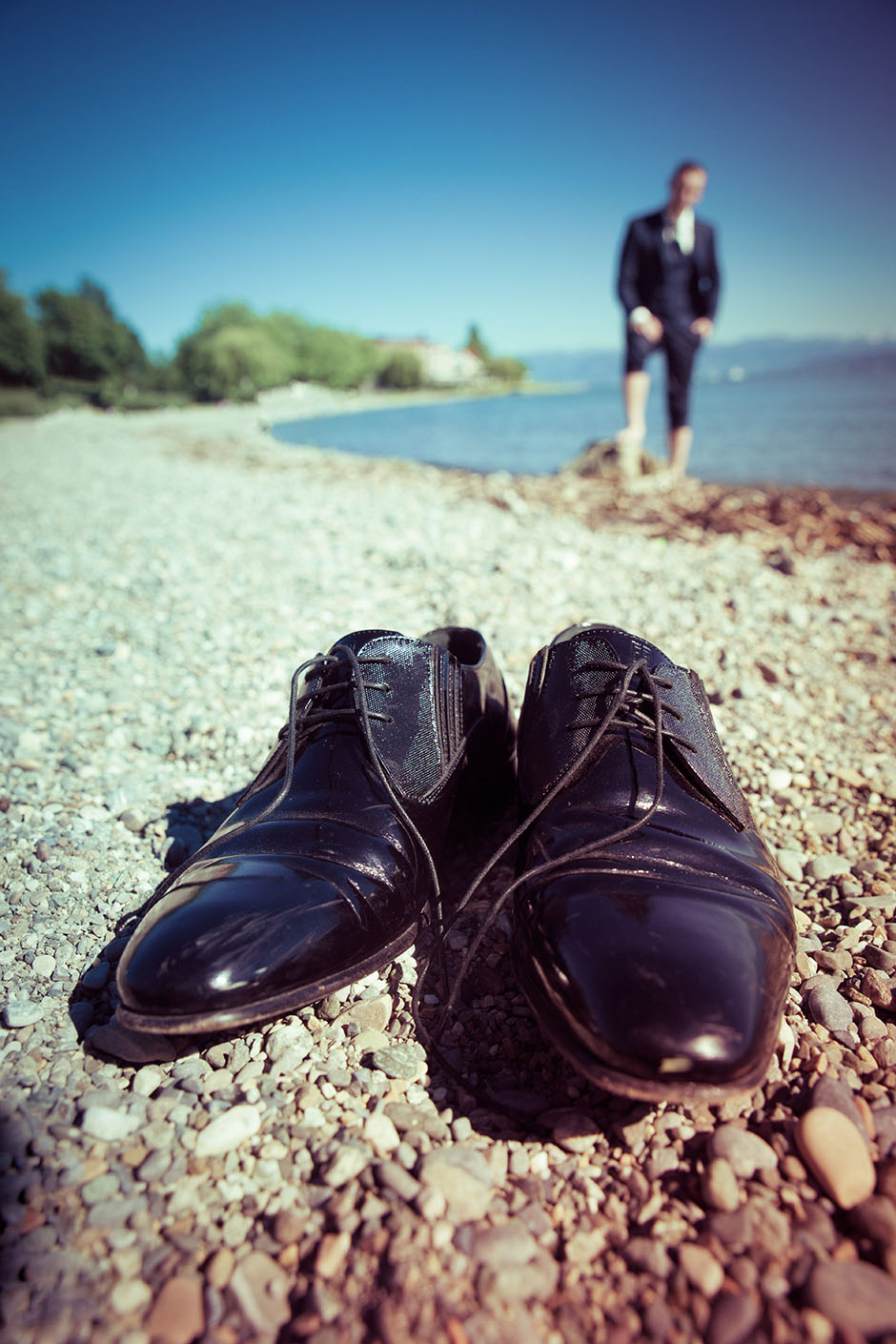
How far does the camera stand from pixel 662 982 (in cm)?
114

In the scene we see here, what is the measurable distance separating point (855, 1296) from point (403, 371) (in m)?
81.7

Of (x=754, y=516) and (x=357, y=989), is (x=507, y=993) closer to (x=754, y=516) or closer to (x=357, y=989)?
(x=357, y=989)

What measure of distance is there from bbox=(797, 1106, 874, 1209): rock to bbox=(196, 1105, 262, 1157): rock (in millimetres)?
928

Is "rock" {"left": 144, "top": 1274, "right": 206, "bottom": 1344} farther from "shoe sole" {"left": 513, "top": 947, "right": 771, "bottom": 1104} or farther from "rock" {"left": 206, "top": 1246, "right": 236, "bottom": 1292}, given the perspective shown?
"shoe sole" {"left": 513, "top": 947, "right": 771, "bottom": 1104}

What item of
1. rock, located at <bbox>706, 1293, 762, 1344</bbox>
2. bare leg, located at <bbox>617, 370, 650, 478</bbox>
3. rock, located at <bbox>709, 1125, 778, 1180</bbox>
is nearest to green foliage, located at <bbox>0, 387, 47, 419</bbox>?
bare leg, located at <bbox>617, 370, 650, 478</bbox>

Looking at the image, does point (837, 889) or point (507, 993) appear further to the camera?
point (837, 889)

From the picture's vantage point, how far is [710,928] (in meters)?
1.25

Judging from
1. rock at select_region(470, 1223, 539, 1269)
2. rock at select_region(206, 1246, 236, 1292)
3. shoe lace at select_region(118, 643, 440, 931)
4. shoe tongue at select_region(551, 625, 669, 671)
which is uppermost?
shoe tongue at select_region(551, 625, 669, 671)

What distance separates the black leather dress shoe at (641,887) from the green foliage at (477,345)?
433ft

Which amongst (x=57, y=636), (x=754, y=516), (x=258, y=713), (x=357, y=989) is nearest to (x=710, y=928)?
(x=357, y=989)

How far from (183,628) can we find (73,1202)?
312 centimetres

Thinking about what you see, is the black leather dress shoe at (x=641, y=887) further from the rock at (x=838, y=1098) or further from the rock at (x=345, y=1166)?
the rock at (x=345, y=1166)

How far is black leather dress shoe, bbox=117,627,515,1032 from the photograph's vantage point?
127cm

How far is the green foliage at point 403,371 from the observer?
74.6 meters
